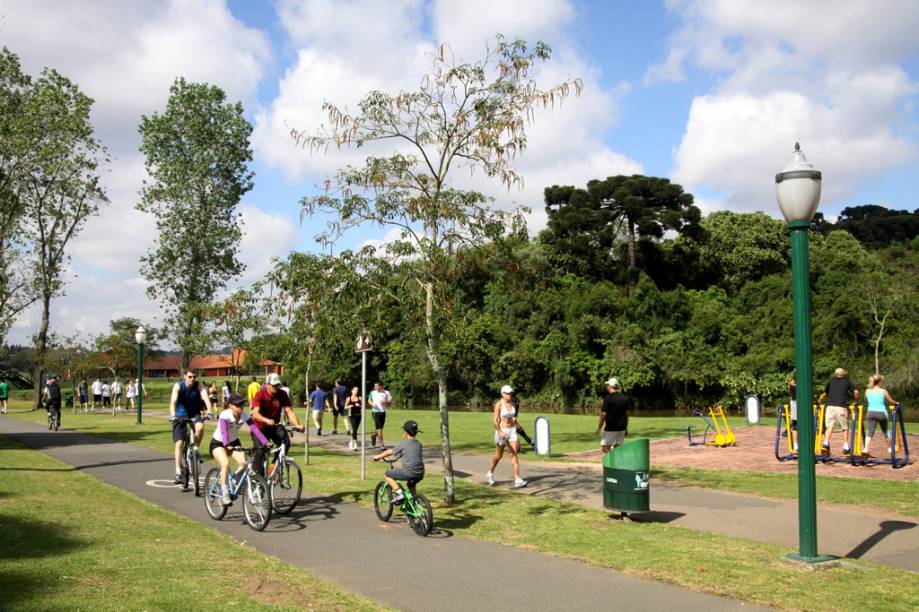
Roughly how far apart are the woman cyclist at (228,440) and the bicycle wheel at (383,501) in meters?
1.60

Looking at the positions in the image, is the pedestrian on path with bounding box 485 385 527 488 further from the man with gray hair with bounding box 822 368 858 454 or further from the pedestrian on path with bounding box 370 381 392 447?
the pedestrian on path with bounding box 370 381 392 447

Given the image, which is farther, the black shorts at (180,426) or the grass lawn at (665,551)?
the black shorts at (180,426)

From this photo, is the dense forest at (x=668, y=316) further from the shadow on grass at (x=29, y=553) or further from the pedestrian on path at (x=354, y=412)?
the shadow on grass at (x=29, y=553)

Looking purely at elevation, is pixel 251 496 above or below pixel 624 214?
below

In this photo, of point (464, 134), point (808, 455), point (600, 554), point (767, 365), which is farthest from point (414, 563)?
point (767, 365)

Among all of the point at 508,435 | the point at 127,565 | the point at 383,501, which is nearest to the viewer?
the point at 127,565

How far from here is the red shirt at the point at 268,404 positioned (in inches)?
420

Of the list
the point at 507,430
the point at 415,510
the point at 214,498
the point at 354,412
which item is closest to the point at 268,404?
the point at 214,498

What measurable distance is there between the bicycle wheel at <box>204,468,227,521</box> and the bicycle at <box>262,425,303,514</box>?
2.00 feet

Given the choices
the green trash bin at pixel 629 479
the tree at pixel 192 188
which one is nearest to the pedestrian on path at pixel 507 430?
the green trash bin at pixel 629 479

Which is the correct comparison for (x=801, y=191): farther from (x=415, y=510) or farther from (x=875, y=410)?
(x=875, y=410)

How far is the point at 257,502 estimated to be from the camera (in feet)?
31.4

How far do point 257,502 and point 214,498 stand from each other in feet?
4.38

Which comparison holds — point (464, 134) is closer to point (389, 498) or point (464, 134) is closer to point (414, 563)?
point (389, 498)
